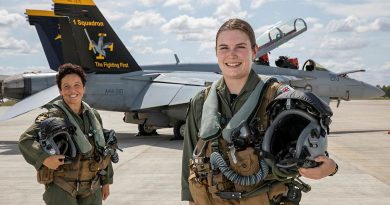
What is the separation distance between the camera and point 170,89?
14.3 meters

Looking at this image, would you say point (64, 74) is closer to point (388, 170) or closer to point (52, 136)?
point (52, 136)

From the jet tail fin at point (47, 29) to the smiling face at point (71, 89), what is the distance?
1640 cm

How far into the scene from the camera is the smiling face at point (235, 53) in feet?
8.82

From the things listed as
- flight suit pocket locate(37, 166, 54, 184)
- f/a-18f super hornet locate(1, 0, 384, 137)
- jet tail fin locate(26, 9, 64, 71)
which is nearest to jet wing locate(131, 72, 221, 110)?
f/a-18f super hornet locate(1, 0, 384, 137)

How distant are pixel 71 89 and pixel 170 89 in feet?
35.2

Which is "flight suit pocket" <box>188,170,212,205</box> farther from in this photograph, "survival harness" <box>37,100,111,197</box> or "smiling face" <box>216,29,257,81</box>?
"survival harness" <box>37,100,111,197</box>

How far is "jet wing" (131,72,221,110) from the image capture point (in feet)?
45.2

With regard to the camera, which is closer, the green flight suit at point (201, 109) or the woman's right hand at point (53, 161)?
the green flight suit at point (201, 109)

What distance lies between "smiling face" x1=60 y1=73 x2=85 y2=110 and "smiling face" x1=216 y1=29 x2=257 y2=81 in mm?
1298

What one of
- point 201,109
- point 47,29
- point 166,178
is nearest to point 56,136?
point 201,109

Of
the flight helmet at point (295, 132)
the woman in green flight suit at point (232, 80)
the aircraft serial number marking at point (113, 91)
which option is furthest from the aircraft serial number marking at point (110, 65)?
the flight helmet at point (295, 132)

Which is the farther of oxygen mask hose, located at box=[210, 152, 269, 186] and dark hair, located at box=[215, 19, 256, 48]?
dark hair, located at box=[215, 19, 256, 48]

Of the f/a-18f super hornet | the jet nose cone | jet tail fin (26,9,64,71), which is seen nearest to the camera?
the f/a-18f super hornet

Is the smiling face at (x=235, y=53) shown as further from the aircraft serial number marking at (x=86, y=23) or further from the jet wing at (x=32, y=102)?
the aircraft serial number marking at (x=86, y=23)
